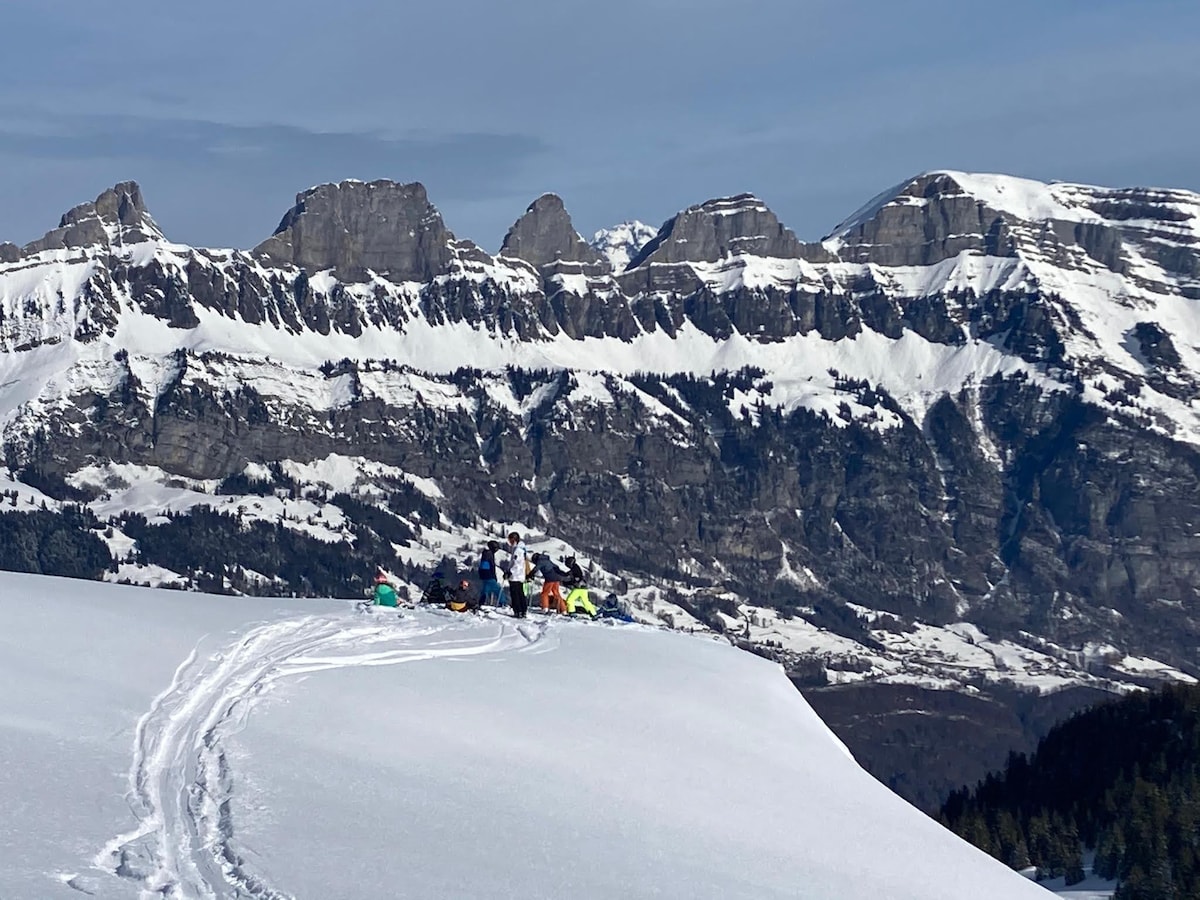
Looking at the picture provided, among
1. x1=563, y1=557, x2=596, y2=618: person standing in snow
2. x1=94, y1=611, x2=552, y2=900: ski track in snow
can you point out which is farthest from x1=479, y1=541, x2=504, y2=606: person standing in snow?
x1=94, y1=611, x2=552, y2=900: ski track in snow

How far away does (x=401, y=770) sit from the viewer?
35281 mm

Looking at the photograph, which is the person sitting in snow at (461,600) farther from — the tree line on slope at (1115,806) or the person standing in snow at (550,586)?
the tree line on slope at (1115,806)

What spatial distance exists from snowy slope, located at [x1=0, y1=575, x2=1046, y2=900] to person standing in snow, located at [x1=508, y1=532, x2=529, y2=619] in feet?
12.2

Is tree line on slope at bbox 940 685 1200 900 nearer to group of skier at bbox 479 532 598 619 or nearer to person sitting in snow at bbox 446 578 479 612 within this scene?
group of skier at bbox 479 532 598 619

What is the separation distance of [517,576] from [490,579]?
3.77 metres

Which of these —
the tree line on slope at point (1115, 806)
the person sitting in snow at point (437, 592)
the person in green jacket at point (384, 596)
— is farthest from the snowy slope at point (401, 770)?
the tree line on slope at point (1115, 806)

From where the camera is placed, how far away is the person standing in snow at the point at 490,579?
2404 inches

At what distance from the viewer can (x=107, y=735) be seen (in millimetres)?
33562

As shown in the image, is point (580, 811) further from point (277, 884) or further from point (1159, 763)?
point (1159, 763)

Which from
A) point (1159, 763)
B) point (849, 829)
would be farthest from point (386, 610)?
point (1159, 763)

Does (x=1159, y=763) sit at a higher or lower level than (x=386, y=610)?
lower

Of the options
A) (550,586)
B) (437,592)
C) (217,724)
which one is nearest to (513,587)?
(437,592)

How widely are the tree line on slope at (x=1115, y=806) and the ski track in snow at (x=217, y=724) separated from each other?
92987 millimetres

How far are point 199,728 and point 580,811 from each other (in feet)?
22.7
